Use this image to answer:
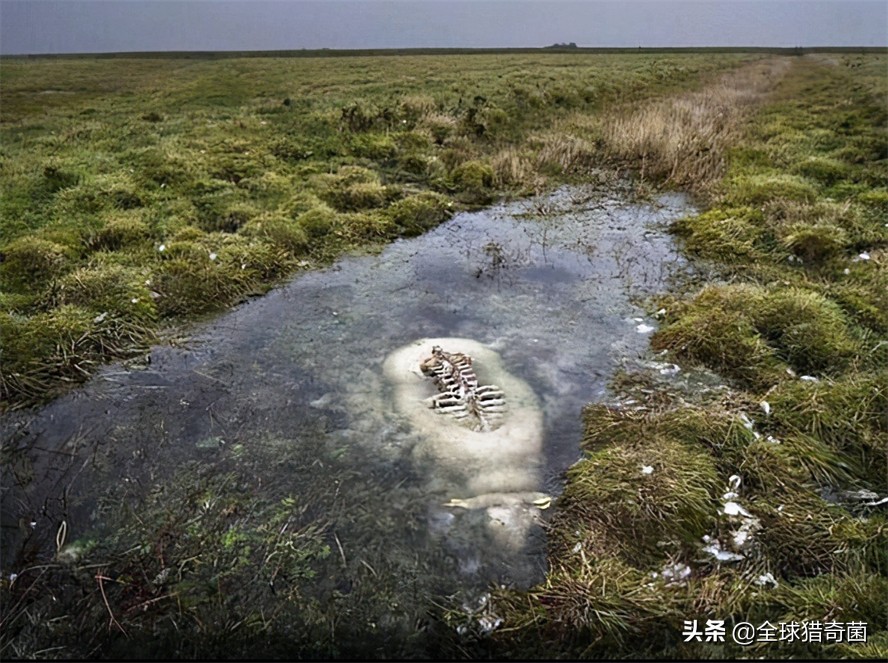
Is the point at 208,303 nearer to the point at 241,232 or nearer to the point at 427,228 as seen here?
the point at 241,232

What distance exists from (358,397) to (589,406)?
279 cm

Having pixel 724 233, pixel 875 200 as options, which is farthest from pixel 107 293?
pixel 875 200

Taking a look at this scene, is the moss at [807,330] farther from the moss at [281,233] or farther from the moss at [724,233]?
the moss at [281,233]

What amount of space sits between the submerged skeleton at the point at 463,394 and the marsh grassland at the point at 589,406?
1154mm

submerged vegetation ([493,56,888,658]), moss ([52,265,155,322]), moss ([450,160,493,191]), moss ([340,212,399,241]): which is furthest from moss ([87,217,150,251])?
submerged vegetation ([493,56,888,658])

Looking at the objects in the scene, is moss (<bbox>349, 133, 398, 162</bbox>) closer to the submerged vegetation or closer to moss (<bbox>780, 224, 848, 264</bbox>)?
the submerged vegetation

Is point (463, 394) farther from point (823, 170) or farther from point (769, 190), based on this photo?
point (823, 170)

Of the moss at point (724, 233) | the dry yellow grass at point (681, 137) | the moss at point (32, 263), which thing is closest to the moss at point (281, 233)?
the moss at point (32, 263)

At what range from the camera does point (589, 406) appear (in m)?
6.98

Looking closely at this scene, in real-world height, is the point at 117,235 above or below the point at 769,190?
below

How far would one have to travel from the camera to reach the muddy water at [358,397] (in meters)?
5.30

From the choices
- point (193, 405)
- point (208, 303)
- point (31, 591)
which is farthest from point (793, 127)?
point (31, 591)

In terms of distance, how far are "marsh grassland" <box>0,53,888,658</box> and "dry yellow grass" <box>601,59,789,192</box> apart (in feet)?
0.51

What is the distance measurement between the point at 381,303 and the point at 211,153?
10.6 m
